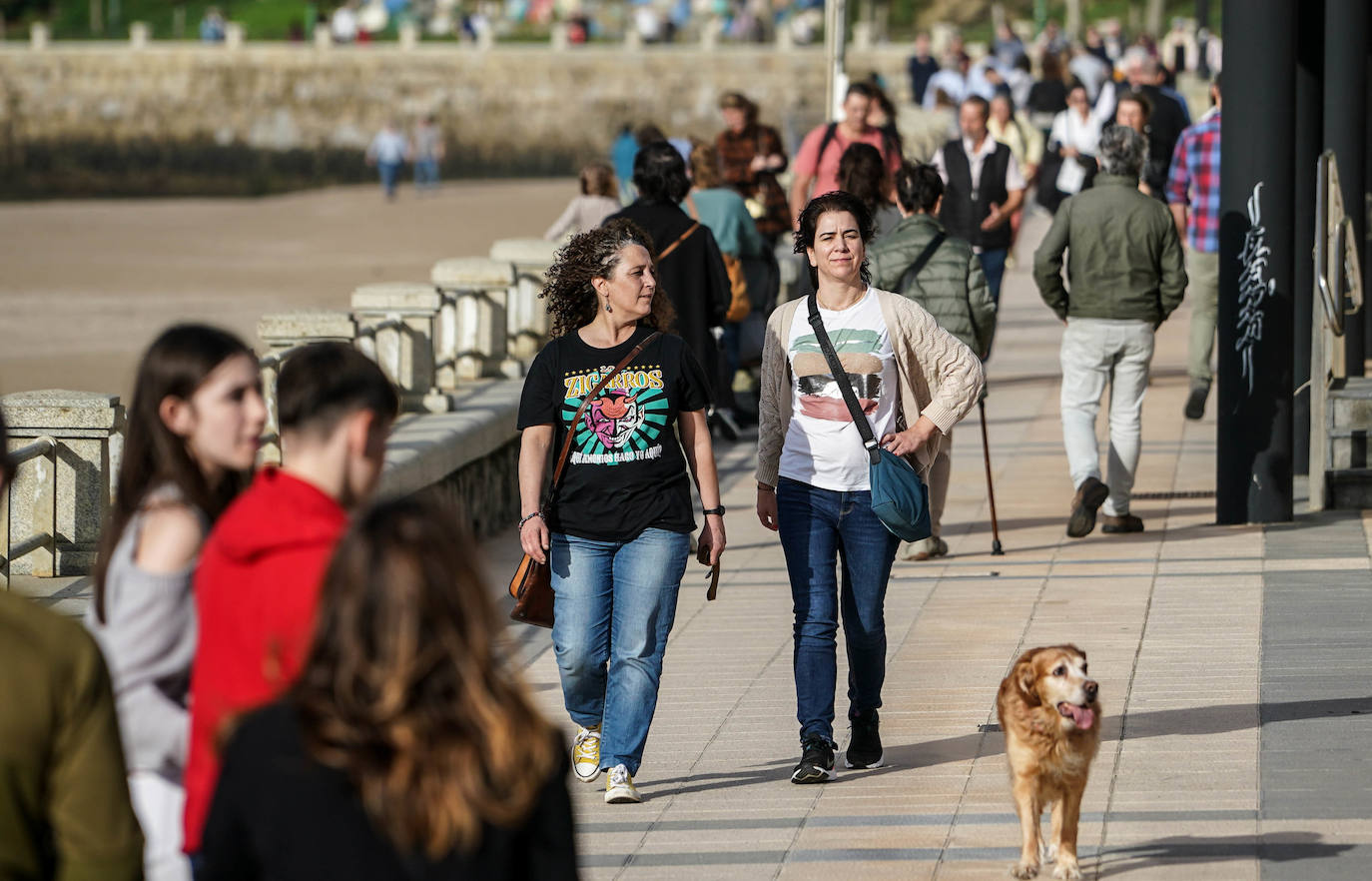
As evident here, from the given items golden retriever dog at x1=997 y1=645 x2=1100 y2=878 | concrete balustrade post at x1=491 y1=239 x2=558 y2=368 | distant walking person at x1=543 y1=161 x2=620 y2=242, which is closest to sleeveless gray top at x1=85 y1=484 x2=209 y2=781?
golden retriever dog at x1=997 y1=645 x2=1100 y2=878

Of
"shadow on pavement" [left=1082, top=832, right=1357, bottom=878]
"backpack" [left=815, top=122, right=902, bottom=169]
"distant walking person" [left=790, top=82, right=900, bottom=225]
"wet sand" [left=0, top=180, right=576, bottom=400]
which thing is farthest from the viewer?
"wet sand" [left=0, top=180, right=576, bottom=400]

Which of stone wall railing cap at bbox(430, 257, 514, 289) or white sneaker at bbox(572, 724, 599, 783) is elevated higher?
stone wall railing cap at bbox(430, 257, 514, 289)

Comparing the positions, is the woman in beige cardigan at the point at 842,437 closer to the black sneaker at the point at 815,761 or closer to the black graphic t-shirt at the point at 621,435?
the black sneaker at the point at 815,761

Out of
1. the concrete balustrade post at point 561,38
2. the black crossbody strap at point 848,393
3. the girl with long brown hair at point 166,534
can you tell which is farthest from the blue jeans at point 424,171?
the girl with long brown hair at point 166,534

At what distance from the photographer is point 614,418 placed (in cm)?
604

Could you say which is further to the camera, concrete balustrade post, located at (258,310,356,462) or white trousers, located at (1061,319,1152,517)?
concrete balustrade post, located at (258,310,356,462)

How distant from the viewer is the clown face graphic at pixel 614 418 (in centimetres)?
604

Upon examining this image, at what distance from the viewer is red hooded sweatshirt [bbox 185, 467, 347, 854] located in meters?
3.11

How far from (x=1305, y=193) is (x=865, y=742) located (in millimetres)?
5308

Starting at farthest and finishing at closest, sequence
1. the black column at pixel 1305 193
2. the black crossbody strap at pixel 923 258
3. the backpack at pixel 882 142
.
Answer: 1. the backpack at pixel 882 142
2. the black column at pixel 1305 193
3. the black crossbody strap at pixel 923 258

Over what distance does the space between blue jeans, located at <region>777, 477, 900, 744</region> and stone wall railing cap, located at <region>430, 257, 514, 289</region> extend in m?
6.39

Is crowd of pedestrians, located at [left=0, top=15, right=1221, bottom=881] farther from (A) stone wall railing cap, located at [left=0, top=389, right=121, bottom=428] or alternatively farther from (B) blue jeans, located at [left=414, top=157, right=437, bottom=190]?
(B) blue jeans, located at [left=414, top=157, right=437, bottom=190]

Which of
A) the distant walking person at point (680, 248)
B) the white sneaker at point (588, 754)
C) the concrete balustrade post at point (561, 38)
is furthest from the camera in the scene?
the concrete balustrade post at point (561, 38)

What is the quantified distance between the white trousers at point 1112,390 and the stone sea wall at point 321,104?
2786 inches
